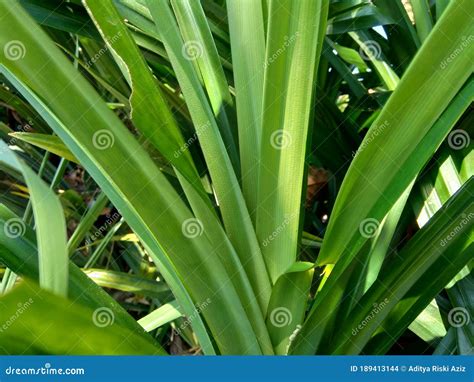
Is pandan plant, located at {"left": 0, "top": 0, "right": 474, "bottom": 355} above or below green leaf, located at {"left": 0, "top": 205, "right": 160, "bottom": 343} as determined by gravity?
above

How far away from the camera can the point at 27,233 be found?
615mm

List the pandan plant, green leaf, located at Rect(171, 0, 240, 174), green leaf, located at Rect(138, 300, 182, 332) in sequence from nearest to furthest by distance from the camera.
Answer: the pandan plant, green leaf, located at Rect(171, 0, 240, 174), green leaf, located at Rect(138, 300, 182, 332)

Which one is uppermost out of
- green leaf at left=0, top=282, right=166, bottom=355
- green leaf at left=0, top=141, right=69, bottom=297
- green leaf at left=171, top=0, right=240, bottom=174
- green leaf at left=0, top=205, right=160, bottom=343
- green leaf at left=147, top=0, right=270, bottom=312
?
green leaf at left=171, top=0, right=240, bottom=174

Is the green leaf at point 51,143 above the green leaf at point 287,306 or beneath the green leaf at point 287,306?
beneath

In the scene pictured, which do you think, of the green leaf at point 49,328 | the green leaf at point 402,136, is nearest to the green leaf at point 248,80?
the green leaf at point 402,136

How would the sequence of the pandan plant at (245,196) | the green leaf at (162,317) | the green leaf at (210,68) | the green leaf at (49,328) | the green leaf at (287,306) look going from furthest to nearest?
the green leaf at (162,317) < the green leaf at (210,68) < the green leaf at (287,306) < the pandan plant at (245,196) < the green leaf at (49,328)

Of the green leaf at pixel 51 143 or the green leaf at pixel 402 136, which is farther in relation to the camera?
the green leaf at pixel 51 143

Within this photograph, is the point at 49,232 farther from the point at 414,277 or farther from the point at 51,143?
the point at 51,143

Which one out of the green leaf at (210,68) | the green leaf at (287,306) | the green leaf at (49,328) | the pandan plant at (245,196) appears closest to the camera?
the green leaf at (49,328)

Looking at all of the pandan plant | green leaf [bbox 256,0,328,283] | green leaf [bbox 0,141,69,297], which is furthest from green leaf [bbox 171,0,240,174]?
green leaf [bbox 0,141,69,297]

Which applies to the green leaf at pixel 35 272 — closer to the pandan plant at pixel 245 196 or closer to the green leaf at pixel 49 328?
the pandan plant at pixel 245 196

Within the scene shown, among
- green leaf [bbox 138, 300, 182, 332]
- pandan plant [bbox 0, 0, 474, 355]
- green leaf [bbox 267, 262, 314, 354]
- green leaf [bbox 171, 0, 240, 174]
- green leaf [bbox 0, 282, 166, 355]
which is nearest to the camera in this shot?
green leaf [bbox 0, 282, 166, 355]

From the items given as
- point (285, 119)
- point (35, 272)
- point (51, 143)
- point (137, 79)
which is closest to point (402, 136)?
point (285, 119)

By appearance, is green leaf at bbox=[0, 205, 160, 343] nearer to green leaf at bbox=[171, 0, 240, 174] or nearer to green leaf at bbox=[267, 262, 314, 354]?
green leaf at bbox=[267, 262, 314, 354]
